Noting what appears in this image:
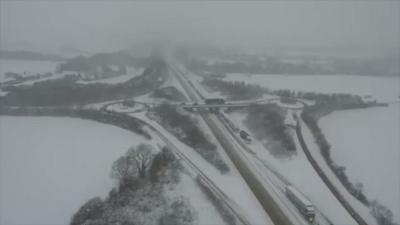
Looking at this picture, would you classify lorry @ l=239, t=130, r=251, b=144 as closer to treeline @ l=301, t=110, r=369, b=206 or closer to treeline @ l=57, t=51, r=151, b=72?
treeline @ l=301, t=110, r=369, b=206

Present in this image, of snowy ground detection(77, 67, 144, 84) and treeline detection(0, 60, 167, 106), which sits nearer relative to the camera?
treeline detection(0, 60, 167, 106)

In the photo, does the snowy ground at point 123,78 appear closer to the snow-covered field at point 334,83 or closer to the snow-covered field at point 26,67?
the snow-covered field at point 26,67

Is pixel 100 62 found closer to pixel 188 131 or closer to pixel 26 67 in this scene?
pixel 26 67

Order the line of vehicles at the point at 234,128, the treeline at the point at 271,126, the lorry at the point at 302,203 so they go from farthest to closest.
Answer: the line of vehicles at the point at 234,128 < the treeline at the point at 271,126 < the lorry at the point at 302,203

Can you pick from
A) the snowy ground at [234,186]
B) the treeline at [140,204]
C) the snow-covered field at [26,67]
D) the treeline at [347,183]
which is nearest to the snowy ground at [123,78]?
the snow-covered field at [26,67]

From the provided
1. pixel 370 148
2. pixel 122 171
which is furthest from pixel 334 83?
pixel 122 171

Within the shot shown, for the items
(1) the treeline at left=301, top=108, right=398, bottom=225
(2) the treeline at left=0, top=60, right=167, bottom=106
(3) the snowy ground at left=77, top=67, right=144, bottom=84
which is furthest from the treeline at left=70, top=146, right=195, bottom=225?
(3) the snowy ground at left=77, top=67, right=144, bottom=84
